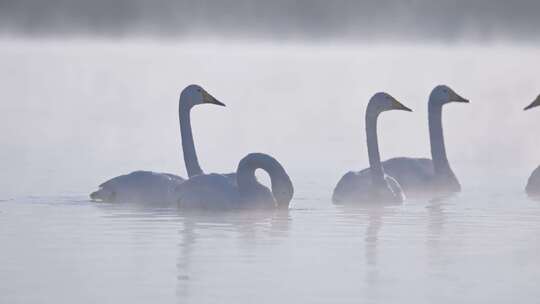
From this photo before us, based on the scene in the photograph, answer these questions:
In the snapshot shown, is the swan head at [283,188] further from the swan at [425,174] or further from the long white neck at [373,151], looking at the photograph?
the swan at [425,174]

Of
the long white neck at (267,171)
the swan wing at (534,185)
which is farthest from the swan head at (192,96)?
the swan wing at (534,185)

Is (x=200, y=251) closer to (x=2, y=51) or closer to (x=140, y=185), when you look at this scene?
(x=140, y=185)

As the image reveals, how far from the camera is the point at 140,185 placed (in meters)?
18.5

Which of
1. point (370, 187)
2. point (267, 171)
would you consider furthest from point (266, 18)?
point (267, 171)

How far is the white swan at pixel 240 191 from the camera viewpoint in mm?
17688

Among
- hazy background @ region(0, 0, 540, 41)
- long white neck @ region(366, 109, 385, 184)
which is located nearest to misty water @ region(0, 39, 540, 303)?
long white neck @ region(366, 109, 385, 184)

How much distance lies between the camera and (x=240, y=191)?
1778 cm

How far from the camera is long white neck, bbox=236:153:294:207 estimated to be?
1777 cm

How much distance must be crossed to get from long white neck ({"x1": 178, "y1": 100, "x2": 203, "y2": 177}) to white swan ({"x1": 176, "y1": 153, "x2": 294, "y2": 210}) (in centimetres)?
166

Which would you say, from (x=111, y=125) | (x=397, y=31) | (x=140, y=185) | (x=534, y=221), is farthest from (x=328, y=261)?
(x=397, y=31)

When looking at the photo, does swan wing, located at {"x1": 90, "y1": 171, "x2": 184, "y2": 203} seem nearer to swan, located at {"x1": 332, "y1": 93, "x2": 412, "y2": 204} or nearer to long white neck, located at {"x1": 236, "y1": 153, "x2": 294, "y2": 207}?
long white neck, located at {"x1": 236, "y1": 153, "x2": 294, "y2": 207}

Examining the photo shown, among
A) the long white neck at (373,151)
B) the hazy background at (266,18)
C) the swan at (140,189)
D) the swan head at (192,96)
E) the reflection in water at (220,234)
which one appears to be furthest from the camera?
the hazy background at (266,18)

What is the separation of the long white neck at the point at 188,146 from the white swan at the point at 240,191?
1664 mm

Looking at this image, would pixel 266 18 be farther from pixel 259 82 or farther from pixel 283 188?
pixel 283 188
